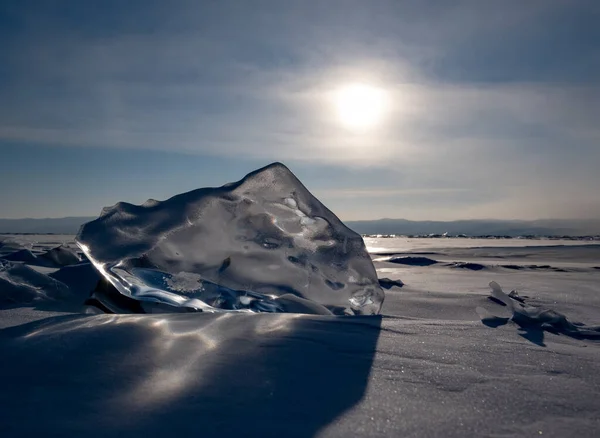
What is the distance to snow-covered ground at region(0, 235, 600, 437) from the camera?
86 cm

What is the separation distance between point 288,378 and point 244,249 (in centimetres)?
128

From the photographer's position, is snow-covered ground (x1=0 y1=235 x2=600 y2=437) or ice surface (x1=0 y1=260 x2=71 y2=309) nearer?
snow-covered ground (x1=0 y1=235 x2=600 y2=437)

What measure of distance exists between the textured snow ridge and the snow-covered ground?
0.43 meters

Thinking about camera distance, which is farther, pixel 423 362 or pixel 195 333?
pixel 195 333

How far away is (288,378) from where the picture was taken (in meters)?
1.08

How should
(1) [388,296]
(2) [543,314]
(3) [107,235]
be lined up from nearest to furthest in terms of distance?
(2) [543,314], (3) [107,235], (1) [388,296]

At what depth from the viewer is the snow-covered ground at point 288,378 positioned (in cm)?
86

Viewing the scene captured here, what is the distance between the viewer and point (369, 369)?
3.89ft

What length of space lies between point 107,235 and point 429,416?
69.5 inches

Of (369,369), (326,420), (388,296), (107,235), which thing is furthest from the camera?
(388,296)

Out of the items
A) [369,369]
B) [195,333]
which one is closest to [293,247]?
[195,333]

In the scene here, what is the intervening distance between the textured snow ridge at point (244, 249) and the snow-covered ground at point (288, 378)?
1.40 ft

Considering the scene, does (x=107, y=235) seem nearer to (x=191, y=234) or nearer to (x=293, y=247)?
(x=191, y=234)

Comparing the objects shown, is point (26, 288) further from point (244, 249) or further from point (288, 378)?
point (288, 378)
